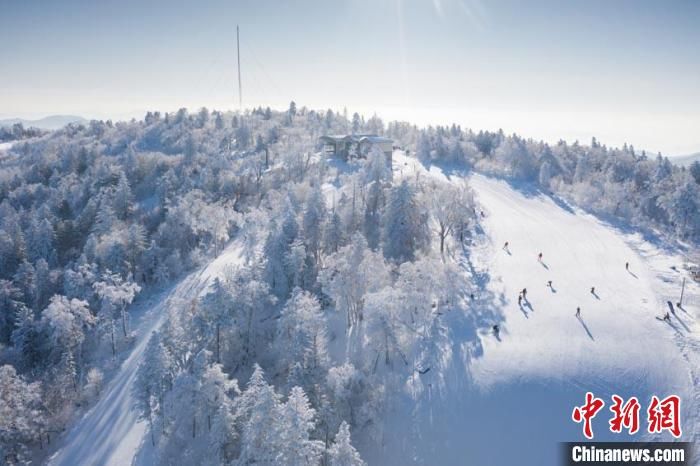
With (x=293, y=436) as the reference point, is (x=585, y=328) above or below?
below

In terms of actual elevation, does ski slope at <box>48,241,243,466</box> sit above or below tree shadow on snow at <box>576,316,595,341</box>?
below

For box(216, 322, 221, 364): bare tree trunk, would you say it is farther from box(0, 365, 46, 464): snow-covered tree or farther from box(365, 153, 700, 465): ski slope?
box(365, 153, 700, 465): ski slope

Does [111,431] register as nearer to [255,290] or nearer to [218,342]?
[218,342]

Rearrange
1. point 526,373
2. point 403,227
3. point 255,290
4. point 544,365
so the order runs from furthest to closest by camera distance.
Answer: point 403,227 → point 255,290 → point 544,365 → point 526,373

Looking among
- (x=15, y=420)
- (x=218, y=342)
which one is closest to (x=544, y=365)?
(x=218, y=342)

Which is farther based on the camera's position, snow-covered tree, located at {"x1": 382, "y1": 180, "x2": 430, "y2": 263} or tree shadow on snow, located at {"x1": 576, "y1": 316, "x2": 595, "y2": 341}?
snow-covered tree, located at {"x1": 382, "y1": 180, "x2": 430, "y2": 263}

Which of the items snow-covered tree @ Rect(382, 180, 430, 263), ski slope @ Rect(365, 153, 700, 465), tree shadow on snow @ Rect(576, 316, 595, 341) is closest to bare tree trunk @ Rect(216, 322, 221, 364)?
ski slope @ Rect(365, 153, 700, 465)
